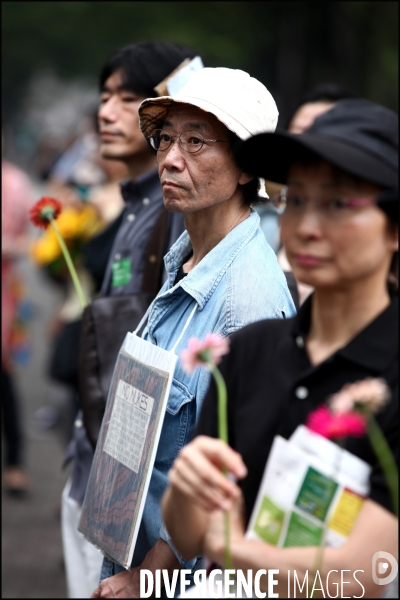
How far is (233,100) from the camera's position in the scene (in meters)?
2.75

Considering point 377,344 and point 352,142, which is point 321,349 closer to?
point 377,344

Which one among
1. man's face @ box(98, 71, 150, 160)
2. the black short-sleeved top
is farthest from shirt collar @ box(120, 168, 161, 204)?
the black short-sleeved top

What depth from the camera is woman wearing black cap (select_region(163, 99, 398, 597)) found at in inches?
68.6

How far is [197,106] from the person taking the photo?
2748mm

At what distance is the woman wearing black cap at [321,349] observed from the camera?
68.6 inches

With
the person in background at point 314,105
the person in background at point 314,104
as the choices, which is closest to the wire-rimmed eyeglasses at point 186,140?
the person in background at point 314,105

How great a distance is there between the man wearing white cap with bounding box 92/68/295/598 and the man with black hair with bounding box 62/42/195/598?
97 cm

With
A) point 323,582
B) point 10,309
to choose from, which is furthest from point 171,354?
point 10,309

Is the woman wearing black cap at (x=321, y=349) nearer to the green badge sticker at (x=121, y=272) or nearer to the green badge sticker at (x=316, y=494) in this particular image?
the green badge sticker at (x=316, y=494)

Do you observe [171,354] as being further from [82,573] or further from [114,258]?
[82,573]

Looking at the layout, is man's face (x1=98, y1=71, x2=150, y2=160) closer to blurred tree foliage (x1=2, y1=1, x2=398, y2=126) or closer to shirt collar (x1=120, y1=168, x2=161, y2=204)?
shirt collar (x1=120, y1=168, x2=161, y2=204)

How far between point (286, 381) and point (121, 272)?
2082 millimetres

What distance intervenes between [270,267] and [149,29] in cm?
1175

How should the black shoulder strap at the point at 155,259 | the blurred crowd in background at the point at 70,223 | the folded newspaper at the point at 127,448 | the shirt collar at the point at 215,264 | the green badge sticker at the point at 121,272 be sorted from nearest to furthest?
the folded newspaper at the point at 127,448
the shirt collar at the point at 215,264
the black shoulder strap at the point at 155,259
the green badge sticker at the point at 121,272
the blurred crowd in background at the point at 70,223
